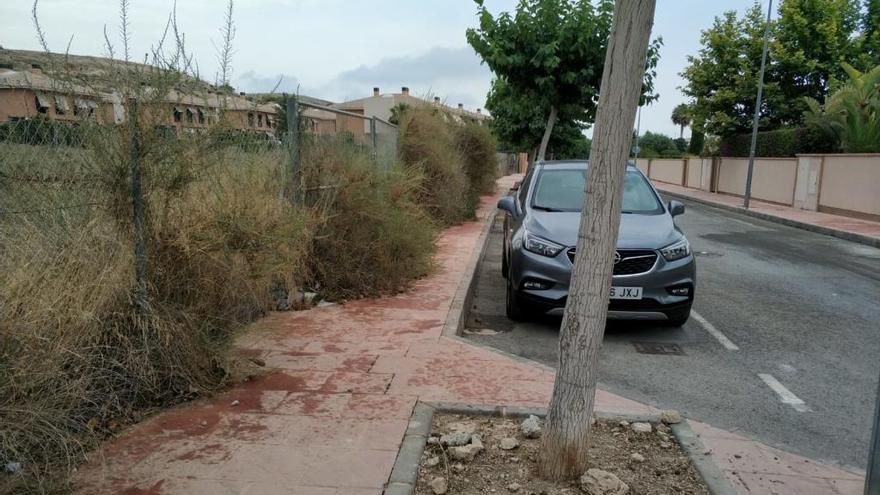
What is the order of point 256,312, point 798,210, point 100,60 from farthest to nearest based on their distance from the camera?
point 798,210 < point 256,312 < point 100,60

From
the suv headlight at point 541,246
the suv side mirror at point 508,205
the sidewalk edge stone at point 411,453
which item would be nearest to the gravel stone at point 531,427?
the sidewalk edge stone at point 411,453

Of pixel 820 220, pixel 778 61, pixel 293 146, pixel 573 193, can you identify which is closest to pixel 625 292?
pixel 573 193

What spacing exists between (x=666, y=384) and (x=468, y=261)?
466 centimetres

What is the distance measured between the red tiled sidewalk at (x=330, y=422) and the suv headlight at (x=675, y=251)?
1.98m

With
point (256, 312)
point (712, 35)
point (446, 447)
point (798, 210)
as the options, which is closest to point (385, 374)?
point (446, 447)

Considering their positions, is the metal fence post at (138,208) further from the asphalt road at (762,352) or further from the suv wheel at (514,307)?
the suv wheel at (514,307)

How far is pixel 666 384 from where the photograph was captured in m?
4.85

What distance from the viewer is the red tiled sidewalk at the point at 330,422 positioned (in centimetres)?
304

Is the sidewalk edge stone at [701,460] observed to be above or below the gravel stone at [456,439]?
below

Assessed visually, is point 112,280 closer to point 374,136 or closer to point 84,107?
point 84,107

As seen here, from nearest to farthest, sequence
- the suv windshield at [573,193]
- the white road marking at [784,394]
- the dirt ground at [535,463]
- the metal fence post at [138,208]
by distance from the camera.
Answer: the dirt ground at [535,463] < the metal fence post at [138,208] < the white road marking at [784,394] < the suv windshield at [573,193]

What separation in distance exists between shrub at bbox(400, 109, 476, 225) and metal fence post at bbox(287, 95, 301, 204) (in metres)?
4.92

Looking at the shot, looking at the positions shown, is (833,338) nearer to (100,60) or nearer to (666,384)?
(666,384)

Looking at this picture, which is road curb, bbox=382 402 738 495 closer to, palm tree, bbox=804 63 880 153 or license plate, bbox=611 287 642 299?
license plate, bbox=611 287 642 299
